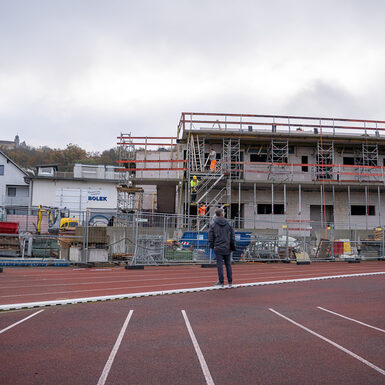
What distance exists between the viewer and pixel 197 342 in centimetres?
495

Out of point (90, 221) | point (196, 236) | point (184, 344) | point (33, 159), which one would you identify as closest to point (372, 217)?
point (196, 236)

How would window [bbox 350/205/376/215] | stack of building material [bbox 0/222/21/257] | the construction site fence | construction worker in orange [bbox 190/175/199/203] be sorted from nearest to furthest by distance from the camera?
the construction site fence
stack of building material [bbox 0/222/21/257]
construction worker in orange [bbox 190/175/199/203]
window [bbox 350/205/376/215]

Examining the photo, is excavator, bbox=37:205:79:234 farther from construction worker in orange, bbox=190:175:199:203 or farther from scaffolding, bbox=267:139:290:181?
scaffolding, bbox=267:139:290:181

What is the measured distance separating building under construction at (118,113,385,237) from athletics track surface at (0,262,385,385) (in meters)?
23.1

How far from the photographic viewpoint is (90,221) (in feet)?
53.2

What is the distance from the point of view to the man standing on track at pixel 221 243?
33.0 ft

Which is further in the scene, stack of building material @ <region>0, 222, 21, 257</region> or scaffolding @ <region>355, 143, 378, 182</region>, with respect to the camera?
scaffolding @ <region>355, 143, 378, 182</region>

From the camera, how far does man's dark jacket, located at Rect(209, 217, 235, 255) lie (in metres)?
10.1

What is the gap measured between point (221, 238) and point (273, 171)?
22659 millimetres

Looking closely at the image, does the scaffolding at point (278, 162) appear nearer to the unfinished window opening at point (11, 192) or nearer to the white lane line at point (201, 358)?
the white lane line at point (201, 358)

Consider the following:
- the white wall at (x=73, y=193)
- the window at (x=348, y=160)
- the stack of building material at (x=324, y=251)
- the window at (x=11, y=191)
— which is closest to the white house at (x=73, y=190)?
the white wall at (x=73, y=193)

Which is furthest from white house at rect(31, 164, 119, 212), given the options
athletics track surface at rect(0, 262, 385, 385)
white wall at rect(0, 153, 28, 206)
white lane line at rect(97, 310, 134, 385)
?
white lane line at rect(97, 310, 134, 385)

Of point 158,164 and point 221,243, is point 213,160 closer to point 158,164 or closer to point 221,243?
point 158,164

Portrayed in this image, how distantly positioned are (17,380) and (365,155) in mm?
33339
